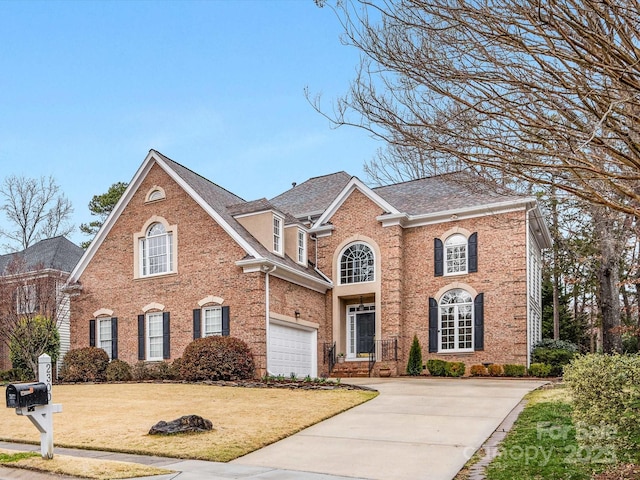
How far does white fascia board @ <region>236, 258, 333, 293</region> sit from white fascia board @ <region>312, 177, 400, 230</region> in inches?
112

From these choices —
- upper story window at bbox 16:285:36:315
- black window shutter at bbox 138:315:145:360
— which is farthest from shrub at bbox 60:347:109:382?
upper story window at bbox 16:285:36:315

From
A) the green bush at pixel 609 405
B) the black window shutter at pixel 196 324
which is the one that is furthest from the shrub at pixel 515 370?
the green bush at pixel 609 405

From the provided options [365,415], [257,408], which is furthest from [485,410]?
[257,408]

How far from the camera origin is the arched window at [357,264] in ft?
77.5

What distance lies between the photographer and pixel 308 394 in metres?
14.6

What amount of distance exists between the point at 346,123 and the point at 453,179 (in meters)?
1.54

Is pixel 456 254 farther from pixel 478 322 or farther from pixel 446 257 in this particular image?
pixel 478 322

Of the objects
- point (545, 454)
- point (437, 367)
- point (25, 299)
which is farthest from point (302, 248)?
point (545, 454)

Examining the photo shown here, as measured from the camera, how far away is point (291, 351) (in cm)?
2155

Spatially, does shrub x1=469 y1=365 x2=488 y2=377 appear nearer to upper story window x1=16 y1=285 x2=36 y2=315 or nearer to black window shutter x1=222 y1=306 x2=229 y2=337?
black window shutter x1=222 y1=306 x2=229 y2=337

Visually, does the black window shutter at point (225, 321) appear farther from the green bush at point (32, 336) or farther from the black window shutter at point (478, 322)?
the black window shutter at point (478, 322)

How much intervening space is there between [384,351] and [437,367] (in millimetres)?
2143

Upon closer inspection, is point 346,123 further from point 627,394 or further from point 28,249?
point 28,249

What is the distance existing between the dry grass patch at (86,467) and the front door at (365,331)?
16.4m
